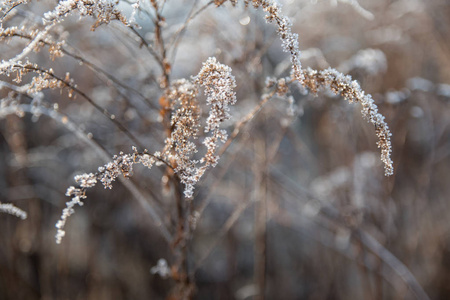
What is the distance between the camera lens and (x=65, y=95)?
10.1 feet

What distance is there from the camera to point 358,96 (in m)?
0.80

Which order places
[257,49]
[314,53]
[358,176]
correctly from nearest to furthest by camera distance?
[314,53] → [257,49] → [358,176]

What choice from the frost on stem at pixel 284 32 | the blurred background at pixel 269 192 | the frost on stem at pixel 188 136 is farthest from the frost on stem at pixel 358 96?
the blurred background at pixel 269 192

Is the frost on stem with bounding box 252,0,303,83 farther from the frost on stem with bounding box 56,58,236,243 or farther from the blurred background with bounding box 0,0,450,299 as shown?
the blurred background with bounding box 0,0,450,299

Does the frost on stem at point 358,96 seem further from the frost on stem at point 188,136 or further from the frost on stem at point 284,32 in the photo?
the frost on stem at point 188,136

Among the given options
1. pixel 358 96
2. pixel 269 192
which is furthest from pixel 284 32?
pixel 269 192

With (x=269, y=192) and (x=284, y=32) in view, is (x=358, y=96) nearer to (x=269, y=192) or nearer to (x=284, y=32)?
(x=284, y=32)

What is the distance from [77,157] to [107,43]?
81cm

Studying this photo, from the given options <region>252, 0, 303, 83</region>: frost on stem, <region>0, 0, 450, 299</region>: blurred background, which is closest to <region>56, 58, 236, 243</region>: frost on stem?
<region>252, 0, 303, 83</region>: frost on stem

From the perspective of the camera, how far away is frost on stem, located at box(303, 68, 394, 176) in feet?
2.56

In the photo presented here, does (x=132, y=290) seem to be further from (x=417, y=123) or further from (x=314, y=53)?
(x=417, y=123)

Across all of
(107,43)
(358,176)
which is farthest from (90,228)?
(358,176)

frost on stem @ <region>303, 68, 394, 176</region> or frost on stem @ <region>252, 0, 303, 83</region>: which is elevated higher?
frost on stem @ <region>252, 0, 303, 83</region>

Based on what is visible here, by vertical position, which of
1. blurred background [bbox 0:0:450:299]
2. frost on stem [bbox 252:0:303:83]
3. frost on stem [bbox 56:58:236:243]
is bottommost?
frost on stem [bbox 56:58:236:243]
